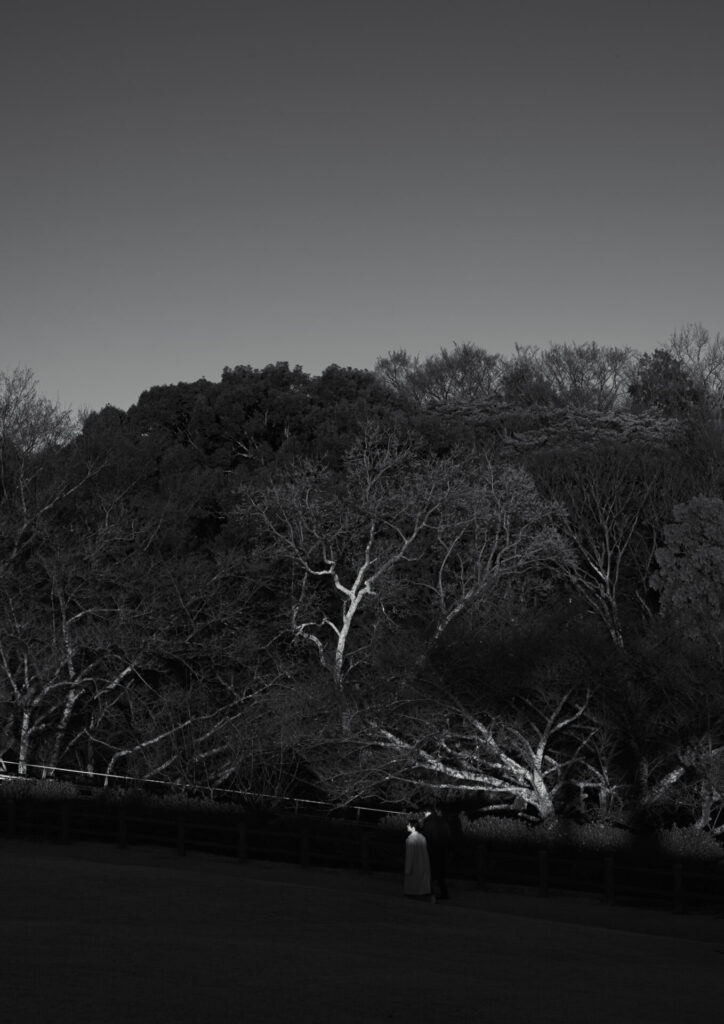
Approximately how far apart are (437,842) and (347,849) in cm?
570

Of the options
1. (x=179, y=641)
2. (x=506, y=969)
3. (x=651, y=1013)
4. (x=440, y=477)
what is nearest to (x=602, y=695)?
(x=440, y=477)

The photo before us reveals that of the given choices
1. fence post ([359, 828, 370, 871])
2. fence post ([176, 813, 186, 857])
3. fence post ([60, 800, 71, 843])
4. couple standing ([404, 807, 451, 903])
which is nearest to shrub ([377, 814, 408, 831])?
fence post ([359, 828, 370, 871])

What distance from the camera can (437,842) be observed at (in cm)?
1783

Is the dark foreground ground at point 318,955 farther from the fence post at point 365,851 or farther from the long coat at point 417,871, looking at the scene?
the fence post at point 365,851

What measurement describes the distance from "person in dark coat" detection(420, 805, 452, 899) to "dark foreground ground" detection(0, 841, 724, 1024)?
577 millimetres

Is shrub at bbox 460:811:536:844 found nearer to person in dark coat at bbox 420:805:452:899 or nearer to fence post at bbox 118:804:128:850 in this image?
person in dark coat at bbox 420:805:452:899

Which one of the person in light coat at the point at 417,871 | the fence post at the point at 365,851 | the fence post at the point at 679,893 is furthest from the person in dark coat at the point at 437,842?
the fence post at the point at 679,893

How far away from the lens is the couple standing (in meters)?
17.7

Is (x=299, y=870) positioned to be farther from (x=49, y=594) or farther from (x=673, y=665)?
(x=49, y=594)

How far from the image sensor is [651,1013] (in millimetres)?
10047

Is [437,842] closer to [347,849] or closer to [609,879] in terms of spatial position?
[609,879]

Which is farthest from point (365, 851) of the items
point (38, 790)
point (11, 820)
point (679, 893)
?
point (38, 790)

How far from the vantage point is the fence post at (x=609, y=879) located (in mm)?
19578

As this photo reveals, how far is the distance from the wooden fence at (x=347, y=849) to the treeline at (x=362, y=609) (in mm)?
1843
